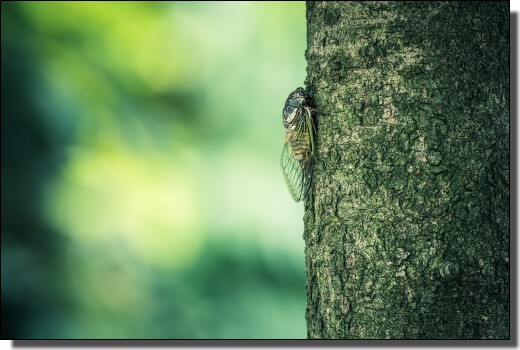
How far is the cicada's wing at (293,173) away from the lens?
130 centimetres

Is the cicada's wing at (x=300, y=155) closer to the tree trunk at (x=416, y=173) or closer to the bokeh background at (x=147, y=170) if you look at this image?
the tree trunk at (x=416, y=173)

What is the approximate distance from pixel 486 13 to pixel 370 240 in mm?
437

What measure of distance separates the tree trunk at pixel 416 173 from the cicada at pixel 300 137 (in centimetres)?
4

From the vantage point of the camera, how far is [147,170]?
4004 millimetres

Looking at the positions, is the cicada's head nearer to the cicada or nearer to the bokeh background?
the cicada

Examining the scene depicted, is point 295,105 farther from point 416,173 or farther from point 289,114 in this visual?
point 416,173

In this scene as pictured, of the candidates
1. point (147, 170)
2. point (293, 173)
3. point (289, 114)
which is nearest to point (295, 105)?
Answer: point (289, 114)

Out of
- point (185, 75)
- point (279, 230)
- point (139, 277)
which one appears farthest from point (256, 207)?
point (185, 75)

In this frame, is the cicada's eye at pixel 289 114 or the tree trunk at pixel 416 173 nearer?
the tree trunk at pixel 416 173

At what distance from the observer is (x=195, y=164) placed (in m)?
Result: 4.04

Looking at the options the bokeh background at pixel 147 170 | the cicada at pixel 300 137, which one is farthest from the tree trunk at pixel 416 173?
the bokeh background at pixel 147 170

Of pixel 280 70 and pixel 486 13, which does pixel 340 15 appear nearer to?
pixel 486 13

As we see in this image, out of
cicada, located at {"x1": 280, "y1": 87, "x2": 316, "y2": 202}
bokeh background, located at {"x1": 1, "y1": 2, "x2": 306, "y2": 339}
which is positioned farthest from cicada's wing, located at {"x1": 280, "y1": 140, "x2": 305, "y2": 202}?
bokeh background, located at {"x1": 1, "y1": 2, "x2": 306, "y2": 339}

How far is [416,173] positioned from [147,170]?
304 cm
